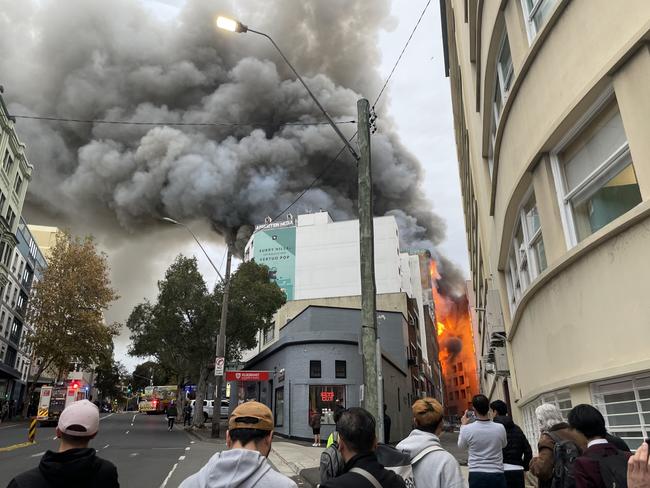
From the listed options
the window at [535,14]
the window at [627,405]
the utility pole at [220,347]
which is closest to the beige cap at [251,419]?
the window at [627,405]

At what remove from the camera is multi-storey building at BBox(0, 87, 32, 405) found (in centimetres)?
3872

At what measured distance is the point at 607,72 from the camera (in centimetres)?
481

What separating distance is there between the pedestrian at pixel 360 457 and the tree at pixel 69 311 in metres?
40.1

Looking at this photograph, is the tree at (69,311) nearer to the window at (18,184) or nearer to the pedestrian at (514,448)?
the window at (18,184)

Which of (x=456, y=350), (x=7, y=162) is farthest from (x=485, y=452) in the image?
(x=456, y=350)

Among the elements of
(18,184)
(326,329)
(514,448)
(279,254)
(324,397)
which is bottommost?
(514,448)

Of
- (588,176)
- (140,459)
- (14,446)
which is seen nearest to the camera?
(588,176)

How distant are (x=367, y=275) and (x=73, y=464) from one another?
5.71m

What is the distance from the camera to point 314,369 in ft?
86.4

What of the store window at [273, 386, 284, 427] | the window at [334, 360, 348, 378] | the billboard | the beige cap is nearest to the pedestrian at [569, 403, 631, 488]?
the beige cap

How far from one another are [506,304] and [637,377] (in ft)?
22.4

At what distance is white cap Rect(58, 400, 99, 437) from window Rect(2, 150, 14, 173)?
4366 cm

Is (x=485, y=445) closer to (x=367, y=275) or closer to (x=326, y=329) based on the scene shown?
(x=367, y=275)

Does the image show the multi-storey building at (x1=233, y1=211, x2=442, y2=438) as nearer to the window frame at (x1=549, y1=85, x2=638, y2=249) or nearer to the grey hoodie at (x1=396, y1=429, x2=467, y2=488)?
the window frame at (x1=549, y1=85, x2=638, y2=249)
